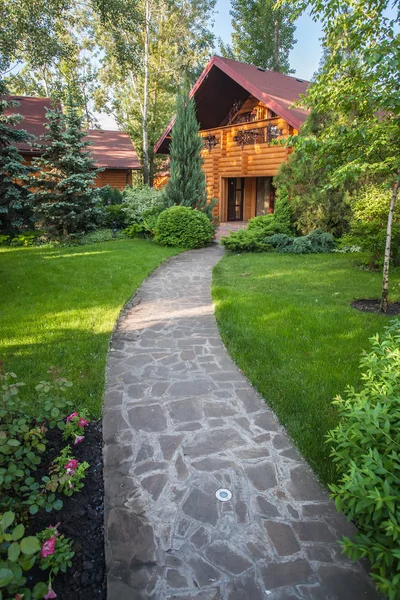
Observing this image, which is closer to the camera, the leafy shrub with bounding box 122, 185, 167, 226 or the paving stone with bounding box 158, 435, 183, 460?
the paving stone with bounding box 158, 435, 183, 460

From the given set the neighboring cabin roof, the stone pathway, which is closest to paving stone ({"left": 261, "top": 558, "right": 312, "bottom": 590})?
the stone pathway

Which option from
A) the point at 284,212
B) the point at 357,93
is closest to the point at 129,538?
the point at 357,93

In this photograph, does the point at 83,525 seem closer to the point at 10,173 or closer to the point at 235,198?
the point at 10,173

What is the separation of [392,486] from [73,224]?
13542mm

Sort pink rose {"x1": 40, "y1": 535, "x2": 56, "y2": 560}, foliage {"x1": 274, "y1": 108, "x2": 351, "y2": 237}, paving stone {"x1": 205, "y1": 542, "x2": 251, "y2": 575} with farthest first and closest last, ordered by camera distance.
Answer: foliage {"x1": 274, "y1": 108, "x2": 351, "y2": 237} < paving stone {"x1": 205, "y1": 542, "x2": 251, "y2": 575} < pink rose {"x1": 40, "y1": 535, "x2": 56, "y2": 560}

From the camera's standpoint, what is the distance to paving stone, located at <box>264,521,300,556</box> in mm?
2203

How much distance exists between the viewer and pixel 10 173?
43.0 feet

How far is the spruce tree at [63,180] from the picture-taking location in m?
12.9

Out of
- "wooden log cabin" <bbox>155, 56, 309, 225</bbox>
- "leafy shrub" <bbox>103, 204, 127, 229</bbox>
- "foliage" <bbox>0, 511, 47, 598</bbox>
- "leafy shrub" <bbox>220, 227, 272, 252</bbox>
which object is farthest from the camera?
"leafy shrub" <bbox>103, 204, 127, 229</bbox>

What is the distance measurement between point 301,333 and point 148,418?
2618 millimetres

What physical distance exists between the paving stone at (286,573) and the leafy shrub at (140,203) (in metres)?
13.9

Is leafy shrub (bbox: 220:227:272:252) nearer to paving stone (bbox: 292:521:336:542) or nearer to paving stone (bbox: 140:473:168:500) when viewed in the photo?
paving stone (bbox: 140:473:168:500)

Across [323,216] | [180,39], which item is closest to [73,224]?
[323,216]

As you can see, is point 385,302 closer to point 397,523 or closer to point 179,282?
point 179,282
